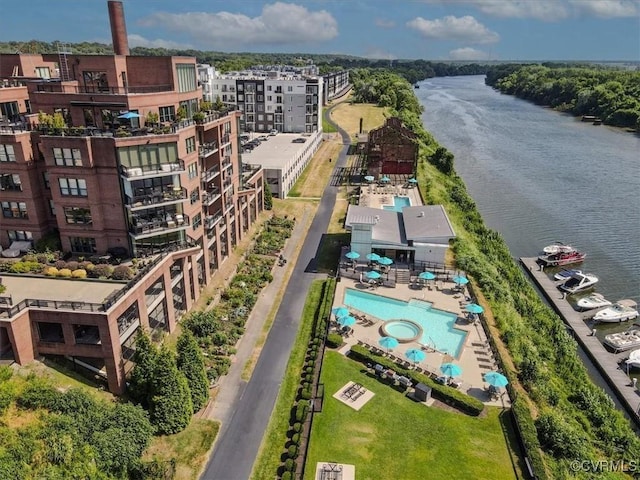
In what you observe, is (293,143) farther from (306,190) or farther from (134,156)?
(134,156)

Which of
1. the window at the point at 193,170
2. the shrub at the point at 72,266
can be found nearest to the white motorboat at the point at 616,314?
the window at the point at 193,170

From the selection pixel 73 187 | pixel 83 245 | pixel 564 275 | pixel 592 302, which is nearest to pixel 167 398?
pixel 83 245

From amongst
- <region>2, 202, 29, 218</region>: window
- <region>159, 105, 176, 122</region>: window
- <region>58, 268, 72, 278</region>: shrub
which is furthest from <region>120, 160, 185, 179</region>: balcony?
<region>2, 202, 29, 218</region>: window

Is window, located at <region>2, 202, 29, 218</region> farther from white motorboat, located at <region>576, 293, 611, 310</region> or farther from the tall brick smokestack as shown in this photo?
white motorboat, located at <region>576, 293, 611, 310</region>

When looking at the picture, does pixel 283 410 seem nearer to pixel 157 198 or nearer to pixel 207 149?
pixel 157 198

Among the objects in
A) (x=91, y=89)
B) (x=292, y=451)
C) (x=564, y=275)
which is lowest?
(x=564, y=275)

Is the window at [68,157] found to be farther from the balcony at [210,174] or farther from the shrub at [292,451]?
the shrub at [292,451]

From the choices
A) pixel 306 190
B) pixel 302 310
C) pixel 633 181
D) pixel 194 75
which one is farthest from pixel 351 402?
pixel 633 181
